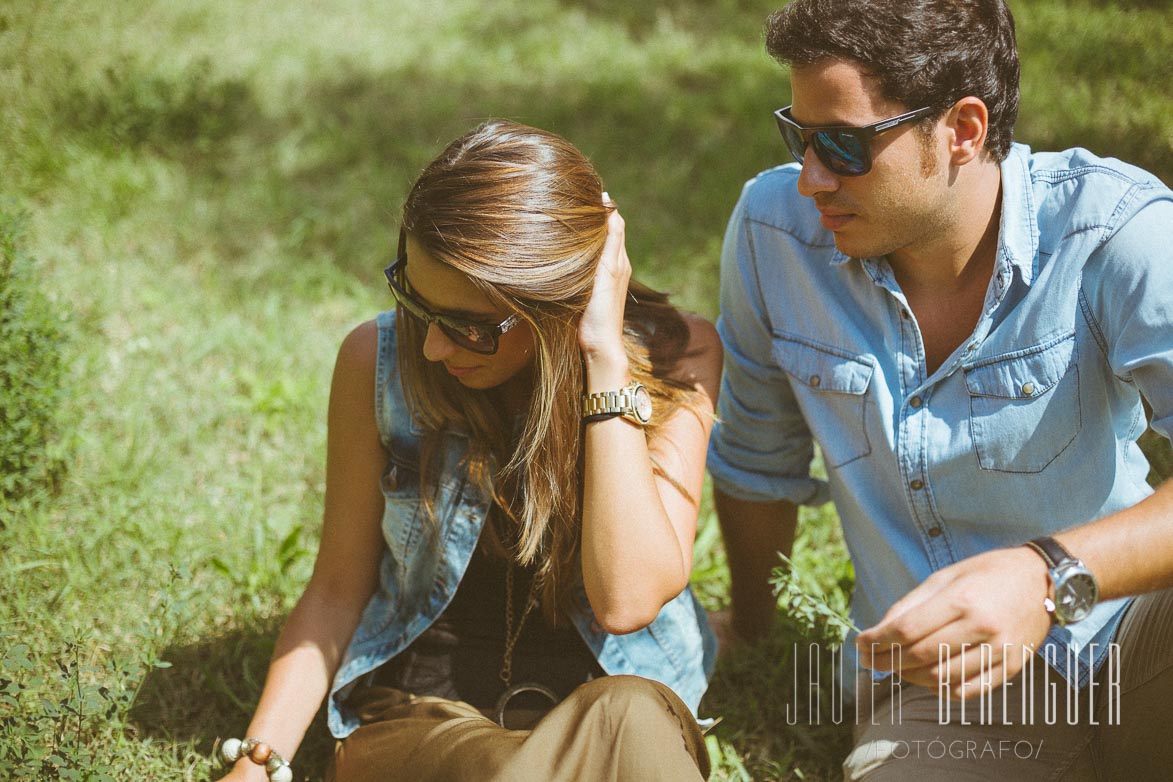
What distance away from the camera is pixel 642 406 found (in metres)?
2.16

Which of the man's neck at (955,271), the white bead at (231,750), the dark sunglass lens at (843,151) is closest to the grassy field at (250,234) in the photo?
the white bead at (231,750)

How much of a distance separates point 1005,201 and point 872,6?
1.74 feet

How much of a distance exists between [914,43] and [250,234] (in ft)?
11.7

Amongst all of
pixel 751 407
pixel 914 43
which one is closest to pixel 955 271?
Result: pixel 914 43

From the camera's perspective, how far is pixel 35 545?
317cm

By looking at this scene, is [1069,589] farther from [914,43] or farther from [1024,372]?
[914,43]

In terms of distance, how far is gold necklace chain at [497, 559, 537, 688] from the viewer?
2.42 meters

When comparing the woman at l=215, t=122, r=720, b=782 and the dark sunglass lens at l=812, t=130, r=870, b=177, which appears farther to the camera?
the dark sunglass lens at l=812, t=130, r=870, b=177

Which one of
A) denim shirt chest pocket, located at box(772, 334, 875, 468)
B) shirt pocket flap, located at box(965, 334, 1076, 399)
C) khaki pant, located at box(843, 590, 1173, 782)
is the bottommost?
khaki pant, located at box(843, 590, 1173, 782)

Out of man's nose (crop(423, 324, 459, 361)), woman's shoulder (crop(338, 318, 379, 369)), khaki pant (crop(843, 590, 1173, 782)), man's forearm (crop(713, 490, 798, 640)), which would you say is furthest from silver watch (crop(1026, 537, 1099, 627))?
woman's shoulder (crop(338, 318, 379, 369))

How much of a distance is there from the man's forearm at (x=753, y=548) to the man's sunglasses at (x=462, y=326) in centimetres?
107

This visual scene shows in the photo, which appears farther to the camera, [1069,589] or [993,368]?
[993,368]

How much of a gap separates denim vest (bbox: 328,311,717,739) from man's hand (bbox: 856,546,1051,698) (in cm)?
79

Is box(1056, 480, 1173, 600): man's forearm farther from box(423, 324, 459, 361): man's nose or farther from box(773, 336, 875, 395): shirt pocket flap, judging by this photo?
box(423, 324, 459, 361): man's nose
